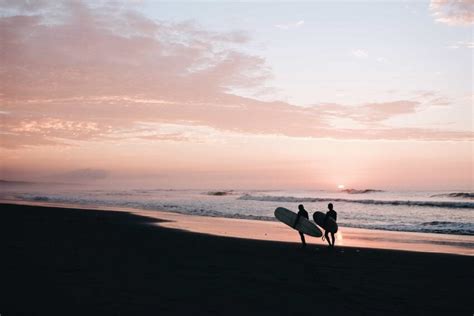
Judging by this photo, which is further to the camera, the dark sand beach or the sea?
the sea

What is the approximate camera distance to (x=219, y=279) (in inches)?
381

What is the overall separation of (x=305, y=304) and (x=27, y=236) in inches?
488

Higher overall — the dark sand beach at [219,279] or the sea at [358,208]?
the dark sand beach at [219,279]

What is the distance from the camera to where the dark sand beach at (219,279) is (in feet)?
24.5

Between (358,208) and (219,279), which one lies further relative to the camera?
(358,208)

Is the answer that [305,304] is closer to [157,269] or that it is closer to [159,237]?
[157,269]

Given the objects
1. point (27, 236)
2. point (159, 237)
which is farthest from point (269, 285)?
point (27, 236)

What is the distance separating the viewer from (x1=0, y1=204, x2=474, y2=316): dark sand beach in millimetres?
7461

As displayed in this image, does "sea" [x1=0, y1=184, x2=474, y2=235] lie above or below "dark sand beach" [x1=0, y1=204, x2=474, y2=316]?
below

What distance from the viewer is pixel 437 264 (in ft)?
41.5

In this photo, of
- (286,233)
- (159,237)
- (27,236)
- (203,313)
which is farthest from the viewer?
(286,233)

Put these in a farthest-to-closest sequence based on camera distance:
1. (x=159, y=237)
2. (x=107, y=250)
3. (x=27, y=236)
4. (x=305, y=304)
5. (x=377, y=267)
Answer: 1. (x=159, y=237)
2. (x=27, y=236)
3. (x=107, y=250)
4. (x=377, y=267)
5. (x=305, y=304)

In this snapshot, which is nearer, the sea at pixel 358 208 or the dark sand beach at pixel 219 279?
the dark sand beach at pixel 219 279

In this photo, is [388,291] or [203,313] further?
[388,291]
